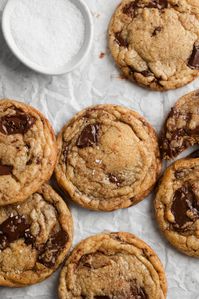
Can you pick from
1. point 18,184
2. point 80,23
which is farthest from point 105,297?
point 80,23

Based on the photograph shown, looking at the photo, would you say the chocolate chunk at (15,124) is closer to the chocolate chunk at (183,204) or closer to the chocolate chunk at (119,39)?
the chocolate chunk at (119,39)

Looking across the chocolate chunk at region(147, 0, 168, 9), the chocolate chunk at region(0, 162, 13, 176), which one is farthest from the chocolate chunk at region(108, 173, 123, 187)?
the chocolate chunk at region(147, 0, 168, 9)

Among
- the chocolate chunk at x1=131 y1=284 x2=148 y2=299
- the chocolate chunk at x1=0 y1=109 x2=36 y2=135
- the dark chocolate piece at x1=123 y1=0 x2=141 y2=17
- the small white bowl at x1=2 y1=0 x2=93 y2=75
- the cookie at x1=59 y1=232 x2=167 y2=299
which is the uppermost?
the dark chocolate piece at x1=123 y1=0 x2=141 y2=17

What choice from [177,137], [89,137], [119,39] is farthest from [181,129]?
[119,39]

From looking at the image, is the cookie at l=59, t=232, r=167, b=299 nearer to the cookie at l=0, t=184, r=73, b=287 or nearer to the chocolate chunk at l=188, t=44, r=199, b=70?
the cookie at l=0, t=184, r=73, b=287

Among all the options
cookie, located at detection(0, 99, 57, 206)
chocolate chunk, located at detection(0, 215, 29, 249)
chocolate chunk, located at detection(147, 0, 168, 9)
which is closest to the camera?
cookie, located at detection(0, 99, 57, 206)

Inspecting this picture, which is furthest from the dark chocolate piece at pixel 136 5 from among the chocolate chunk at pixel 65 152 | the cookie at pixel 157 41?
the chocolate chunk at pixel 65 152
